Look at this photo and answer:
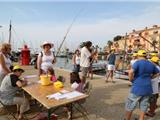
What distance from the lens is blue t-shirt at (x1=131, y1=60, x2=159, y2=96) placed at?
197 inches

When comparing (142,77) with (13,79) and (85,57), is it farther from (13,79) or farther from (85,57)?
(85,57)

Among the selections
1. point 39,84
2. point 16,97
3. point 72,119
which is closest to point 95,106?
point 72,119

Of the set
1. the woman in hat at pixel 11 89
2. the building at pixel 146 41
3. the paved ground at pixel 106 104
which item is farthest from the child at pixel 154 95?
the building at pixel 146 41

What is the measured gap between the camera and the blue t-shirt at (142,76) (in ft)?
16.4

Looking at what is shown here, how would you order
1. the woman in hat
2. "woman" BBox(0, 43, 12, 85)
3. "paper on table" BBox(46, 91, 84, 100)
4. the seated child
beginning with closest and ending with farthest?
"paper on table" BBox(46, 91, 84, 100) < the woman in hat < the seated child < "woman" BBox(0, 43, 12, 85)

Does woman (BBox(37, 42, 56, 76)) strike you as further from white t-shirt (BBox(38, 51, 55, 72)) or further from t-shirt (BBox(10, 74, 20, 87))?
t-shirt (BBox(10, 74, 20, 87))

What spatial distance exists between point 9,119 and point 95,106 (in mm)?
2439

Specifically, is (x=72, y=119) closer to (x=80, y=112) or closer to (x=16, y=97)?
(x=80, y=112)

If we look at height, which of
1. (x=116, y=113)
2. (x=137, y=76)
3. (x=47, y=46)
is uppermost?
(x=47, y=46)

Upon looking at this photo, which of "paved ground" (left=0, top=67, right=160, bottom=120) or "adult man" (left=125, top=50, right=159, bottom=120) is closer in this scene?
"adult man" (left=125, top=50, right=159, bottom=120)

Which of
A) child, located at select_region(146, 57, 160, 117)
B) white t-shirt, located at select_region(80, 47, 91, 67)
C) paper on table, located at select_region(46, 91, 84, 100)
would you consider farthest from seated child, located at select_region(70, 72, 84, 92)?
white t-shirt, located at select_region(80, 47, 91, 67)

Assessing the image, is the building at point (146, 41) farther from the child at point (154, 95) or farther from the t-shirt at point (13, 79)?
the t-shirt at point (13, 79)

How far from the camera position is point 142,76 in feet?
16.5

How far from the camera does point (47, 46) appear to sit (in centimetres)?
652
